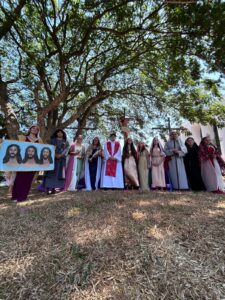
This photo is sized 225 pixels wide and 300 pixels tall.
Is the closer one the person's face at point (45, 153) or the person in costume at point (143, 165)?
the person's face at point (45, 153)

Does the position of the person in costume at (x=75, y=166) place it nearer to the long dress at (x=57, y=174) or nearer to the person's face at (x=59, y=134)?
the long dress at (x=57, y=174)

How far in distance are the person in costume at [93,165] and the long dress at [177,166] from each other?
202 cm

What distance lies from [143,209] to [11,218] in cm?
205

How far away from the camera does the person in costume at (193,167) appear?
6371 millimetres

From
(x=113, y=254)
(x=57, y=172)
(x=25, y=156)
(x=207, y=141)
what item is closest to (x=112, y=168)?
(x=57, y=172)

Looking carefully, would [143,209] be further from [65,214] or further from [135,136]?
[135,136]

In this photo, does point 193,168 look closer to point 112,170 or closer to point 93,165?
point 112,170

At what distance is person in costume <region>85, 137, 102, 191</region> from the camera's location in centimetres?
641

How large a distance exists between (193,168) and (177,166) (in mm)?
438

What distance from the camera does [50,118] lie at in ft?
36.2

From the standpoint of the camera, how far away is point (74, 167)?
6.34 m

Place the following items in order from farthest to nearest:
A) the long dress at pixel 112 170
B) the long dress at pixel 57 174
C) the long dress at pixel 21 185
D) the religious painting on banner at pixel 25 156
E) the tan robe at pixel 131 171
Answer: the tan robe at pixel 131 171
the long dress at pixel 112 170
the long dress at pixel 57 174
the long dress at pixel 21 185
the religious painting on banner at pixel 25 156

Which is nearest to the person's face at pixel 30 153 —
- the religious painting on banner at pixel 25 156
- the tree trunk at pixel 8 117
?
the religious painting on banner at pixel 25 156

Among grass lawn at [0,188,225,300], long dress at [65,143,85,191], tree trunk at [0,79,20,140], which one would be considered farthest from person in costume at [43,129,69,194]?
tree trunk at [0,79,20,140]
